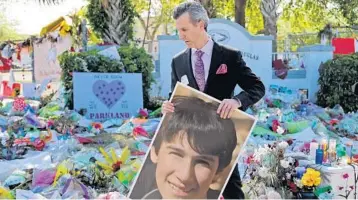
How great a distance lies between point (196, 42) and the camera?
301cm

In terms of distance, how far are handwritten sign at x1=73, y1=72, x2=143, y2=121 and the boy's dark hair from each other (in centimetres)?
802

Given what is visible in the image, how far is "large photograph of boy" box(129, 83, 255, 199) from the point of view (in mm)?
2742

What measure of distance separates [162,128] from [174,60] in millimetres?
534

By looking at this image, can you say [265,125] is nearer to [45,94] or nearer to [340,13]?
[45,94]

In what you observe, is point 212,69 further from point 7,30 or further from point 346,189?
point 7,30

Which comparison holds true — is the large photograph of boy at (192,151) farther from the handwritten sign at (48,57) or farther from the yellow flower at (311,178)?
the handwritten sign at (48,57)

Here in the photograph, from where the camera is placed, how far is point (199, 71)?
10.1 feet

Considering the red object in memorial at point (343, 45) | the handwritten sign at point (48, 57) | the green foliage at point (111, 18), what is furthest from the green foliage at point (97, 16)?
the red object in memorial at point (343, 45)

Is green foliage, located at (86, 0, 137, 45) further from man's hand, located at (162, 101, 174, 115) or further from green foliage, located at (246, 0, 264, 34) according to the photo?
green foliage, located at (246, 0, 264, 34)

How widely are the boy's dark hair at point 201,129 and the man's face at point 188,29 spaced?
37 centimetres

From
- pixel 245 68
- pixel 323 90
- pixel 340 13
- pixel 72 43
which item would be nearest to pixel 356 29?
pixel 340 13

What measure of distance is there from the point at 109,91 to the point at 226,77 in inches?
320

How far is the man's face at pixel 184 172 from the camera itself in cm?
A: 273

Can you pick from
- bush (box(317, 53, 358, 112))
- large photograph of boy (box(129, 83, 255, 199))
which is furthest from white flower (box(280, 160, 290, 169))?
bush (box(317, 53, 358, 112))
